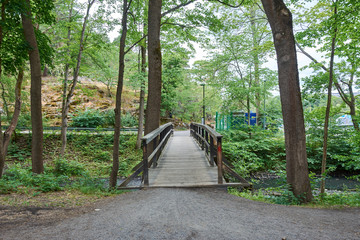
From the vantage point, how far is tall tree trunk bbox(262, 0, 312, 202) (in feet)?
15.4

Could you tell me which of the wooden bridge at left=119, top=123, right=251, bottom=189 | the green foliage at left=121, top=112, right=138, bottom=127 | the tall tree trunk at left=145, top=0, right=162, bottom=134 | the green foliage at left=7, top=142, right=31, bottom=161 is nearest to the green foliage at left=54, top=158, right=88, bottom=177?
the green foliage at left=7, top=142, right=31, bottom=161

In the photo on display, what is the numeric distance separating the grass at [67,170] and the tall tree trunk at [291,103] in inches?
158

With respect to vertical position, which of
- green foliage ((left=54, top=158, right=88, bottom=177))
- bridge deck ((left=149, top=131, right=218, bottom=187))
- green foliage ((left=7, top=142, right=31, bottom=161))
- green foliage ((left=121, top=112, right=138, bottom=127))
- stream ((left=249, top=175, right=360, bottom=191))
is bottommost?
stream ((left=249, top=175, right=360, bottom=191))

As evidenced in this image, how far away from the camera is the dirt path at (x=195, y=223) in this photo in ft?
7.75

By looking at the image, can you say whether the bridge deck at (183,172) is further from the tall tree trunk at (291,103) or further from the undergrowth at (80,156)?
the undergrowth at (80,156)

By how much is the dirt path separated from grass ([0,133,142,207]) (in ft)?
4.19

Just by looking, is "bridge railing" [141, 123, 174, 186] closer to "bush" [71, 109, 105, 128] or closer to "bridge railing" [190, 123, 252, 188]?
"bridge railing" [190, 123, 252, 188]

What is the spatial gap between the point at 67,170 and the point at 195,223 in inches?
366

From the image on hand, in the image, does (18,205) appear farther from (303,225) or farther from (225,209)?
(303,225)

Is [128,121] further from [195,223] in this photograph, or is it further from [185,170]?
[195,223]

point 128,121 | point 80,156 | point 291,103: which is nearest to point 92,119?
point 128,121

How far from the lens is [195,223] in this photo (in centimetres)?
267

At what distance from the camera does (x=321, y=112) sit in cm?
981

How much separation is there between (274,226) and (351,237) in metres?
0.77
